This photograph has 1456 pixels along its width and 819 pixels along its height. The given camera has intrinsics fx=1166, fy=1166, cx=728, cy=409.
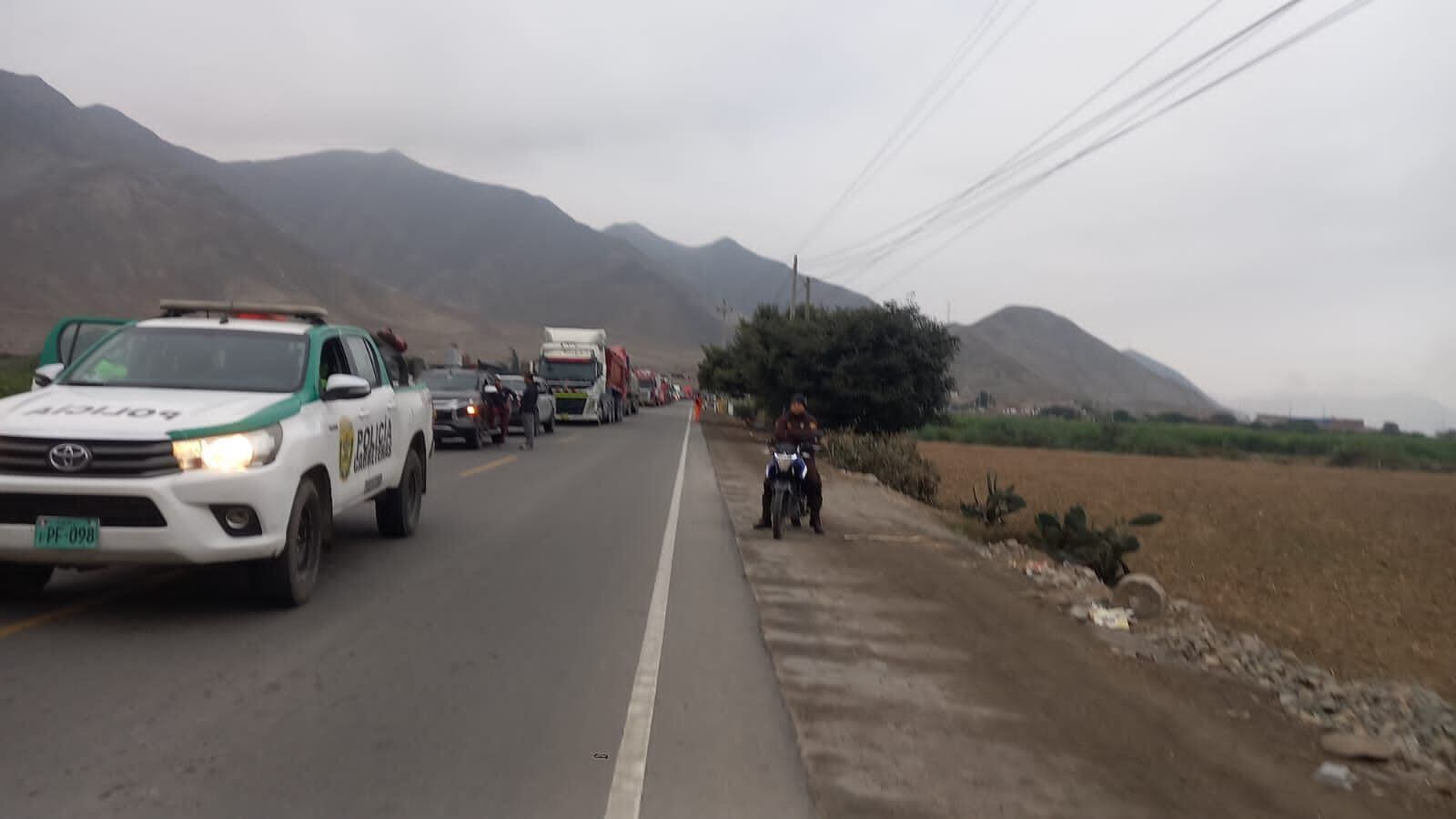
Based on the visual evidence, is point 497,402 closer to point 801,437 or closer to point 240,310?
point 801,437

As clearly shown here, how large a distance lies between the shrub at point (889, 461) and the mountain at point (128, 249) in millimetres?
72540

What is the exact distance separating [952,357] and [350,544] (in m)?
28.5

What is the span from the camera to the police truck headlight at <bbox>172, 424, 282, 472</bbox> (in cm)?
721

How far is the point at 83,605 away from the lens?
797 centimetres

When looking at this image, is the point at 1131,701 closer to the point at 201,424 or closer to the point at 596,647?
the point at 596,647

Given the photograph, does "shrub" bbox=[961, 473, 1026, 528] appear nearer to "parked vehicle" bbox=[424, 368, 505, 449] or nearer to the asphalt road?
the asphalt road

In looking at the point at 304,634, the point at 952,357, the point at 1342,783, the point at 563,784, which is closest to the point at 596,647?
the point at 304,634

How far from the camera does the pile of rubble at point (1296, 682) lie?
632cm

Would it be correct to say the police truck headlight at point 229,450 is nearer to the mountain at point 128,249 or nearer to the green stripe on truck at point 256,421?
the green stripe on truck at point 256,421

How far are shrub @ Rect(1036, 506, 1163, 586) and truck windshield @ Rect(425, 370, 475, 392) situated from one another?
15.8 meters

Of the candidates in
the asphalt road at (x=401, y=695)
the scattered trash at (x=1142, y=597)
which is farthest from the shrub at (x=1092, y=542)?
the asphalt road at (x=401, y=695)

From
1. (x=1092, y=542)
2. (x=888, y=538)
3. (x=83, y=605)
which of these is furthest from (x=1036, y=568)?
(x=83, y=605)

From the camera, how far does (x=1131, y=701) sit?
Result: 705 cm

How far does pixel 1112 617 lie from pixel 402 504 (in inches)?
269
